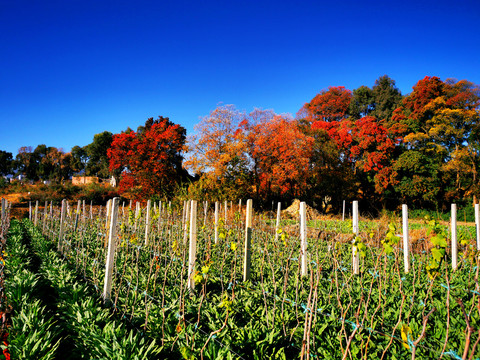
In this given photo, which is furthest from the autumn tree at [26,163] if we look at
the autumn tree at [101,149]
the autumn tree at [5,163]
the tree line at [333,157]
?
the tree line at [333,157]

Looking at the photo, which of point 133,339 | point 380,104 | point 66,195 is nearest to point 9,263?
point 133,339

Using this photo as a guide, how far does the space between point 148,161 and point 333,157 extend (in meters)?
12.4

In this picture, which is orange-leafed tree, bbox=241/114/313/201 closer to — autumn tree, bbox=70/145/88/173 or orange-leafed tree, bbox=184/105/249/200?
orange-leafed tree, bbox=184/105/249/200

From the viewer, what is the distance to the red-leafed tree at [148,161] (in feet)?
60.3

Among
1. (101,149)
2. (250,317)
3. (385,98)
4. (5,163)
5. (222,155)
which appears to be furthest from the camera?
(5,163)

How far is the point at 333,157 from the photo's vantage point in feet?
65.7

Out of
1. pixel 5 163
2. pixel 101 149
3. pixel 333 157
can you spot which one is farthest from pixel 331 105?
pixel 5 163

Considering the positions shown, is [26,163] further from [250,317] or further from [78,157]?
[250,317]

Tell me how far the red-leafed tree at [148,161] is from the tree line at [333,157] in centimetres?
6

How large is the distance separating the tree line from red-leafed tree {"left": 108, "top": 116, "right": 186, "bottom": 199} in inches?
2.6

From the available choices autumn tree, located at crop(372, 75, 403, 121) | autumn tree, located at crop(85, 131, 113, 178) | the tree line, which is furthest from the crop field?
autumn tree, located at crop(85, 131, 113, 178)

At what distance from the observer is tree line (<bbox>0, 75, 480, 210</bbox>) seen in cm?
1664

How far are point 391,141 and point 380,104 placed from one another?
646cm

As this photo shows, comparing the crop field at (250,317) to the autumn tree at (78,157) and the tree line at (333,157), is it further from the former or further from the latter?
the autumn tree at (78,157)
